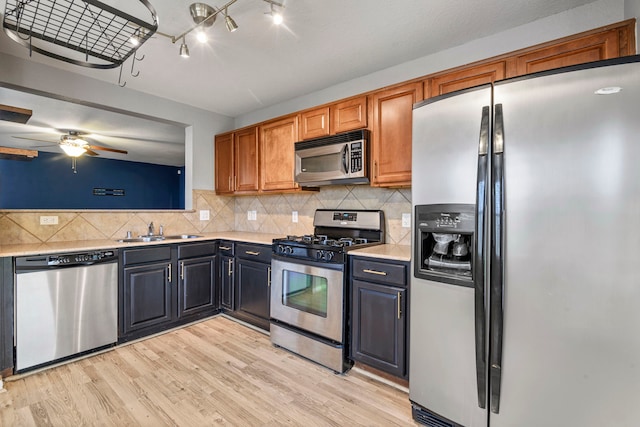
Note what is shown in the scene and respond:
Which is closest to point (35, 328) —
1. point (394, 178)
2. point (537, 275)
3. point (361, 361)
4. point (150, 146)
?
point (361, 361)

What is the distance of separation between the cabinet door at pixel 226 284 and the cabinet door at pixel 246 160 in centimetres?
89

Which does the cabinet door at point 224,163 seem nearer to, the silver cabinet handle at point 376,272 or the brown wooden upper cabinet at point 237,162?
the brown wooden upper cabinet at point 237,162

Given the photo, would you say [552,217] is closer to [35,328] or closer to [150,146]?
[35,328]

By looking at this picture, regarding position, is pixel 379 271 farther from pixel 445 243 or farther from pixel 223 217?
pixel 223 217

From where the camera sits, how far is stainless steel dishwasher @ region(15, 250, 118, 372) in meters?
2.23

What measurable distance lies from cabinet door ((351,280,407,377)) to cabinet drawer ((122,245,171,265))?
1.96m

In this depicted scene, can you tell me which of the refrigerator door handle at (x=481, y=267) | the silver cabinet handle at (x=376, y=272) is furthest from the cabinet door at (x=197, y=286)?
the refrigerator door handle at (x=481, y=267)

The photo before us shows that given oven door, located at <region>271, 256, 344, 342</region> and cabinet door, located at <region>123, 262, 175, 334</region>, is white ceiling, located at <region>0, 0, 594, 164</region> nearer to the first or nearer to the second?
oven door, located at <region>271, 256, 344, 342</region>

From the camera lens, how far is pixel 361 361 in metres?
2.23

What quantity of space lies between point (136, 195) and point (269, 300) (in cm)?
686

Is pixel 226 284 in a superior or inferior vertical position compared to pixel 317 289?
inferior

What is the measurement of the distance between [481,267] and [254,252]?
7.05 ft

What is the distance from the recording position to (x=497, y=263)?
1.47m

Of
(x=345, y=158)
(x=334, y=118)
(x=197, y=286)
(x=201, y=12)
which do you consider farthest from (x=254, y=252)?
(x=201, y=12)
